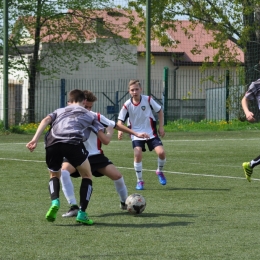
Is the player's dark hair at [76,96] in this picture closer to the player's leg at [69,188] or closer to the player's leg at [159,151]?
the player's leg at [69,188]

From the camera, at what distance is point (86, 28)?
3438cm

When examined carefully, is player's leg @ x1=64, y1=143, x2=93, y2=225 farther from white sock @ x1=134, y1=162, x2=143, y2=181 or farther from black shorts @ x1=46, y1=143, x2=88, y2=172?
white sock @ x1=134, y1=162, x2=143, y2=181

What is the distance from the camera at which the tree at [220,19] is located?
31406 mm

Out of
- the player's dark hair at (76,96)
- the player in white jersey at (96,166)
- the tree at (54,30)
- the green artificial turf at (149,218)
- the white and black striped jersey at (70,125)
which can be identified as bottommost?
the green artificial turf at (149,218)

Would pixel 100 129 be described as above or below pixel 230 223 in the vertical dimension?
above

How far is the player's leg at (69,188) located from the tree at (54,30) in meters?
24.3

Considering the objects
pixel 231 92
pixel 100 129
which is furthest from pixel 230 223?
pixel 231 92

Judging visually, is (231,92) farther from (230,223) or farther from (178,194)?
(230,223)

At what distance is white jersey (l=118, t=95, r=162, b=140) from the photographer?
40.0 feet

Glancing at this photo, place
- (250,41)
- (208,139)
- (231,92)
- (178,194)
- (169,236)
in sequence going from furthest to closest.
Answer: (250,41) < (231,92) < (208,139) < (178,194) < (169,236)

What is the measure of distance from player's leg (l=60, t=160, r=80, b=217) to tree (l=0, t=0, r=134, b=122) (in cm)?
2434

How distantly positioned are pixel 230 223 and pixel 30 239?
206cm

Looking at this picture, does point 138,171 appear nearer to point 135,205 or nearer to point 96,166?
point 96,166

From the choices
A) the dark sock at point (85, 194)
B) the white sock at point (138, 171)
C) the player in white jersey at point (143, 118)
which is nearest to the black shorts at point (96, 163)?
the dark sock at point (85, 194)
